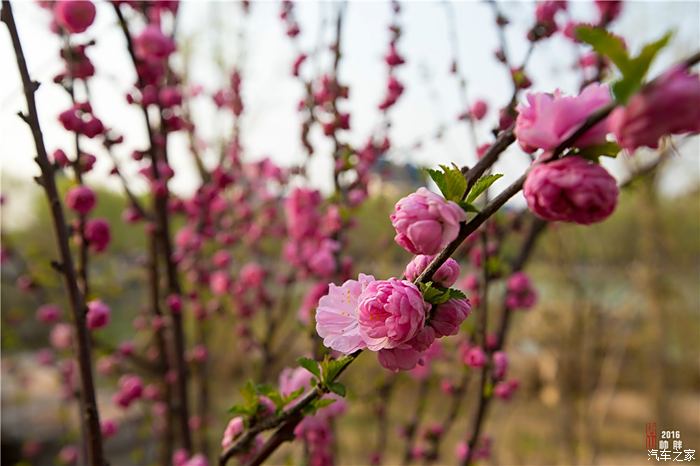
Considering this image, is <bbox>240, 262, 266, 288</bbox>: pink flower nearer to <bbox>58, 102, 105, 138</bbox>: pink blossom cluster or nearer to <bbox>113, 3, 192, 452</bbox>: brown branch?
<bbox>113, 3, 192, 452</bbox>: brown branch

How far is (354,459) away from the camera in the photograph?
3.76m

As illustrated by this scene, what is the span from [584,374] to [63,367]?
4.57 meters

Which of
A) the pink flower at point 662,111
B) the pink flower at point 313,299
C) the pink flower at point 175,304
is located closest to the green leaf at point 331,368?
the pink flower at point 662,111

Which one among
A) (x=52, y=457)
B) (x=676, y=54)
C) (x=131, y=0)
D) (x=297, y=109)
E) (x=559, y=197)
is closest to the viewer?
(x=559, y=197)

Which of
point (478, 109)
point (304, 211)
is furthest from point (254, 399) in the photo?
point (304, 211)

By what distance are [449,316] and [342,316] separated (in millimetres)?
115

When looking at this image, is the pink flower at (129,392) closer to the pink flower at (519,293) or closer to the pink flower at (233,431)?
the pink flower at (233,431)

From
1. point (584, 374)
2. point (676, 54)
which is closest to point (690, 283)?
point (584, 374)

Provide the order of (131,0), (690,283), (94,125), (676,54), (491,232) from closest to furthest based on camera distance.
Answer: (94,125)
(131,0)
(491,232)
(676,54)
(690,283)

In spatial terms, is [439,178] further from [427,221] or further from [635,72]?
[635,72]

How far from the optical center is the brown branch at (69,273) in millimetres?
775

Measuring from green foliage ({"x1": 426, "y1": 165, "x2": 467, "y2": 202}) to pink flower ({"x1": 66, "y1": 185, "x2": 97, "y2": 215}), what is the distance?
0.84 m

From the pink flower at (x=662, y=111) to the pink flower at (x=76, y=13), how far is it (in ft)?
2.94

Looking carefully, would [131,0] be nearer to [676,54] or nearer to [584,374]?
[676,54]
